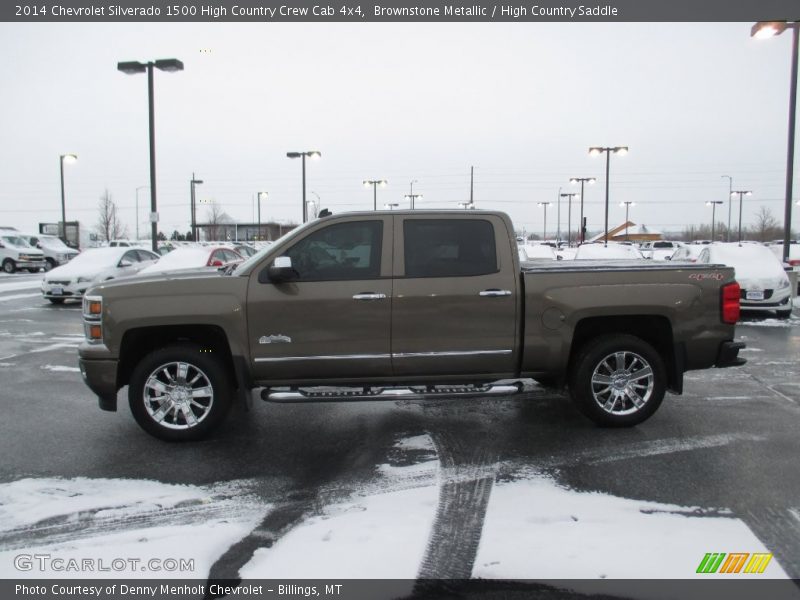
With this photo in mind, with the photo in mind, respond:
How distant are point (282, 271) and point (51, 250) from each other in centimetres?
3556

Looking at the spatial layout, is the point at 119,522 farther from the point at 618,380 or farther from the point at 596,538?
the point at 618,380

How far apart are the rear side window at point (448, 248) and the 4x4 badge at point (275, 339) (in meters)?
1.16

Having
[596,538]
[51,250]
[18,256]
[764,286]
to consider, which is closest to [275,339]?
[596,538]

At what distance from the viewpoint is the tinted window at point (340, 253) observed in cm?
551

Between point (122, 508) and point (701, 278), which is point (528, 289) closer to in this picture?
point (701, 278)

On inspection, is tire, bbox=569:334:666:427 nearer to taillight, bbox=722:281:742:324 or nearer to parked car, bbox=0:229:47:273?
taillight, bbox=722:281:742:324

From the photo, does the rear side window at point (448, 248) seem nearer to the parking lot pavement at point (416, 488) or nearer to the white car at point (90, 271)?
the parking lot pavement at point (416, 488)

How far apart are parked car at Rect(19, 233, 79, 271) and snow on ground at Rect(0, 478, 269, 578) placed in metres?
34.3

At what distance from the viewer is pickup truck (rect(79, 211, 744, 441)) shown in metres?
5.38

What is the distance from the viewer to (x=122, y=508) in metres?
4.20

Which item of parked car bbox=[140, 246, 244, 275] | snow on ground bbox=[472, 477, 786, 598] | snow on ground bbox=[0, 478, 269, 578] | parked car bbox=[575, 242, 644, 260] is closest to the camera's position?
snow on ground bbox=[472, 477, 786, 598]

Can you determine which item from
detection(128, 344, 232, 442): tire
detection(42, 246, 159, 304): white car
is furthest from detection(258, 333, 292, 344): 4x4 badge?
detection(42, 246, 159, 304): white car

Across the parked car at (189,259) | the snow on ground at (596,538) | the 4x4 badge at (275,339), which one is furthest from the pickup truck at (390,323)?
the parked car at (189,259)

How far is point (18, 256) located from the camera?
32500mm
